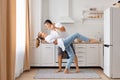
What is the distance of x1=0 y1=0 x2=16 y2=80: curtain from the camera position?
9.81ft

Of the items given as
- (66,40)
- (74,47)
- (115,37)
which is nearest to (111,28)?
(115,37)

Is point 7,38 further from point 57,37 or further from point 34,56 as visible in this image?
point 34,56

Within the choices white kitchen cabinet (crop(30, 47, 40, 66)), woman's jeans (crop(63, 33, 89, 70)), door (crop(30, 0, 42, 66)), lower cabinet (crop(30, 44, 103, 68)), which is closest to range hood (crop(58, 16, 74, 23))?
door (crop(30, 0, 42, 66))

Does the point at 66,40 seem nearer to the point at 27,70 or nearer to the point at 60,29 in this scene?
the point at 60,29

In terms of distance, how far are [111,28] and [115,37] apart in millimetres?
222

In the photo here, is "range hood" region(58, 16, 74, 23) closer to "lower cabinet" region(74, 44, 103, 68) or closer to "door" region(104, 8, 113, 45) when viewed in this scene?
"lower cabinet" region(74, 44, 103, 68)

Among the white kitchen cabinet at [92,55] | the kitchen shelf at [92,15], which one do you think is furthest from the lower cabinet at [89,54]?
the kitchen shelf at [92,15]

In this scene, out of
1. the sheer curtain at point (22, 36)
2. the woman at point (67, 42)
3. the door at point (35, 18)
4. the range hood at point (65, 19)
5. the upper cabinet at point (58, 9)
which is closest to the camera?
the sheer curtain at point (22, 36)

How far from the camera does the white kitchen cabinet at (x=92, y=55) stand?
20.7ft

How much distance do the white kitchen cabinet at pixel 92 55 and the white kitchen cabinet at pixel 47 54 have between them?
1062mm

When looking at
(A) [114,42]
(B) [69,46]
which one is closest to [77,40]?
(B) [69,46]

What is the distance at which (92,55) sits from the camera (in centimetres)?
633

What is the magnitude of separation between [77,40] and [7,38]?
11.6 feet

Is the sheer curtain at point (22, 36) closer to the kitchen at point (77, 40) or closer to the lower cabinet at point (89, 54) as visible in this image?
the kitchen at point (77, 40)
